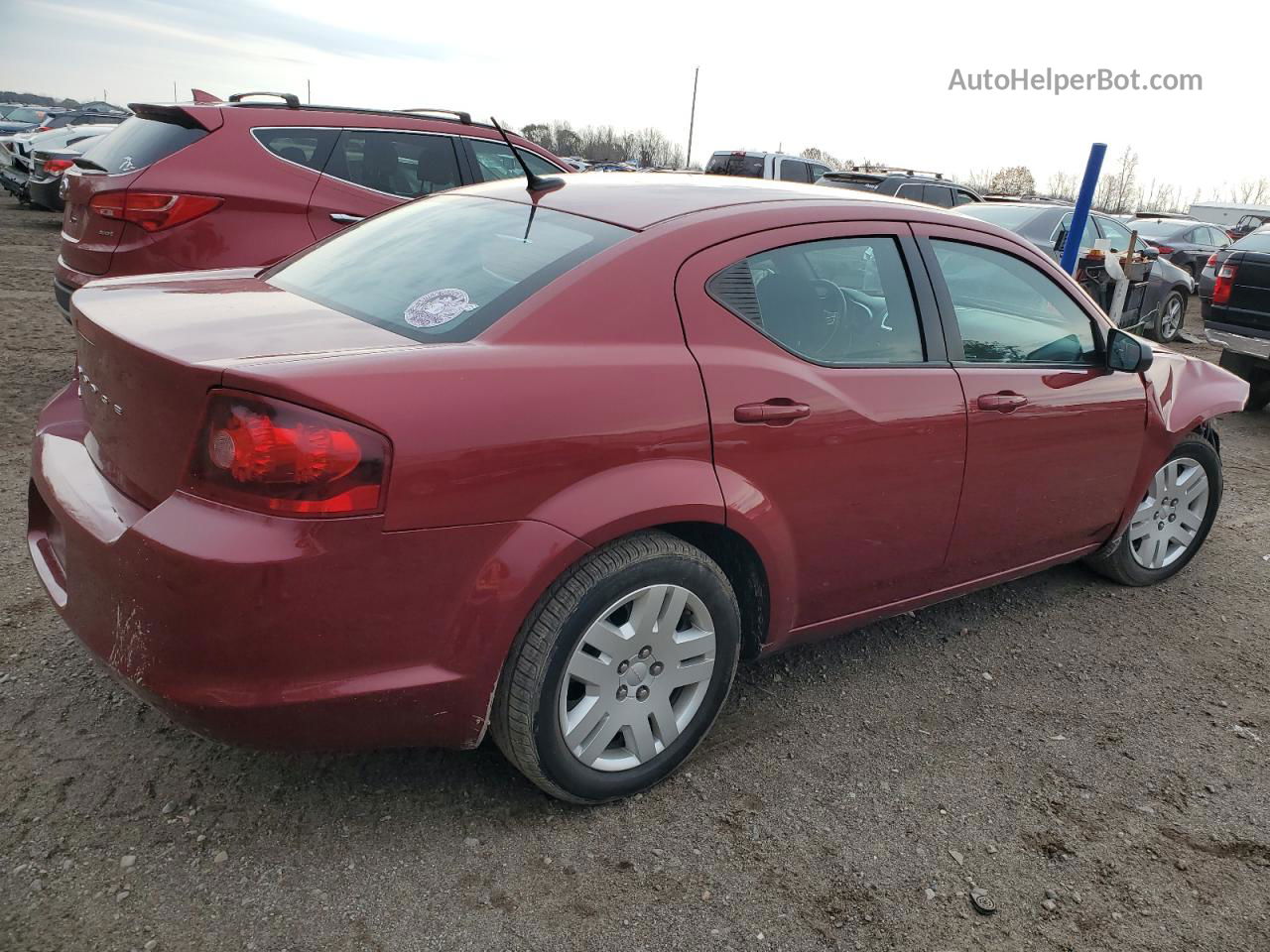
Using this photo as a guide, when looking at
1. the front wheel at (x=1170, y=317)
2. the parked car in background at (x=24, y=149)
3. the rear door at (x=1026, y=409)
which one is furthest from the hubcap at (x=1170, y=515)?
the parked car in background at (x=24, y=149)

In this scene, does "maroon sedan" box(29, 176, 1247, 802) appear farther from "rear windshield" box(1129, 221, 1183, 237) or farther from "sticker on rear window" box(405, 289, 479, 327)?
"rear windshield" box(1129, 221, 1183, 237)

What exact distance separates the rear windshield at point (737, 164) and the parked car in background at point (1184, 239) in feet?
21.2

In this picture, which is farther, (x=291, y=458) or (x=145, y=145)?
(x=145, y=145)

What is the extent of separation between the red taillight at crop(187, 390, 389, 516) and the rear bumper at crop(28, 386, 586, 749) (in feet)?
0.13

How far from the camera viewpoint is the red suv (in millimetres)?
5383

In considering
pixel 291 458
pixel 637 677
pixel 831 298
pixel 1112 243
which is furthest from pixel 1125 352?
pixel 1112 243

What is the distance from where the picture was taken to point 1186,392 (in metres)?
4.13

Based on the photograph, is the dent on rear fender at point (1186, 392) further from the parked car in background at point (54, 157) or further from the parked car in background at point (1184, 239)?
the parked car in background at point (1184, 239)

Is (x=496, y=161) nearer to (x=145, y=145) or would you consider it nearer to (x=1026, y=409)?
(x=145, y=145)

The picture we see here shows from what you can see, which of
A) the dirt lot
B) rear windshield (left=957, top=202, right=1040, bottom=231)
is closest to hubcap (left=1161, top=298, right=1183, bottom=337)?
rear windshield (left=957, top=202, right=1040, bottom=231)

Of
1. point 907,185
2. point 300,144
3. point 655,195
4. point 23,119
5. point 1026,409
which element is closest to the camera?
point 655,195

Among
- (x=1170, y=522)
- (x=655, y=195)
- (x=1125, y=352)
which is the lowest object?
(x=1170, y=522)

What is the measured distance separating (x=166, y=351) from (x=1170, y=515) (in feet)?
13.3

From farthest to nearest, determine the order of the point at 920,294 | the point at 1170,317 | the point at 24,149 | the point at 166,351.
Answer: the point at 24,149, the point at 1170,317, the point at 920,294, the point at 166,351
